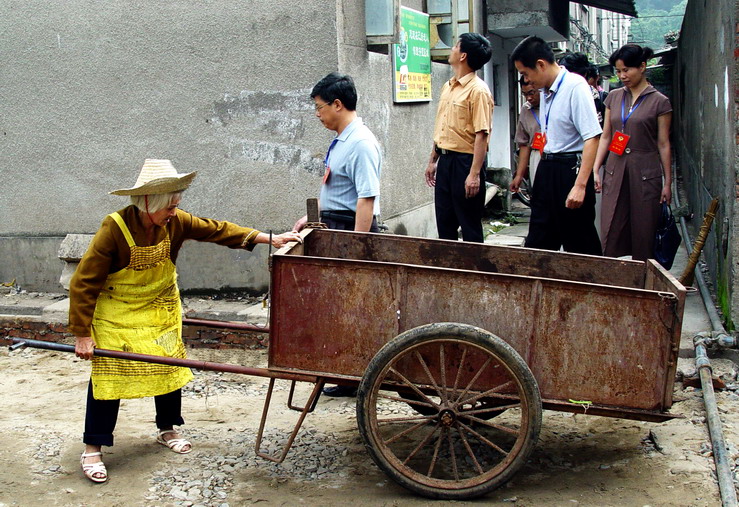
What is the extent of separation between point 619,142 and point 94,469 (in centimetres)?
421

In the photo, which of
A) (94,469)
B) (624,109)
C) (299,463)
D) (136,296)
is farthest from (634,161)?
(94,469)

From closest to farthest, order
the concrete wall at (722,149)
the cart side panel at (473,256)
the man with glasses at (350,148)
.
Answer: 1. the cart side panel at (473,256)
2. the man with glasses at (350,148)
3. the concrete wall at (722,149)

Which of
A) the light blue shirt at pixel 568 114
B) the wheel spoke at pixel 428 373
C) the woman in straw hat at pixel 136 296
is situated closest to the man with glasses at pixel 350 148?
the woman in straw hat at pixel 136 296

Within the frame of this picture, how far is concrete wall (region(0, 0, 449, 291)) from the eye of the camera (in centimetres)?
679

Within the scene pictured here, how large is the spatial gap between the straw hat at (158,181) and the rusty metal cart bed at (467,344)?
2.11ft

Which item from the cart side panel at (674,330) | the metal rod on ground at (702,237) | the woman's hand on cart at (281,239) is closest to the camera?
the cart side panel at (674,330)

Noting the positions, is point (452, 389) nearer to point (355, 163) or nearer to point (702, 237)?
point (355, 163)

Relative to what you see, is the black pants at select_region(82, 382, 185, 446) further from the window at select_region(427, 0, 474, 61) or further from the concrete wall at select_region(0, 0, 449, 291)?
the window at select_region(427, 0, 474, 61)

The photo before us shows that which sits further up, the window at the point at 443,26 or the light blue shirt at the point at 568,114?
the window at the point at 443,26

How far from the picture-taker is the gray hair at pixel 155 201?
399cm

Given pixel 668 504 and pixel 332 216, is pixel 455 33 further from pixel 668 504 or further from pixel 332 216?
pixel 668 504

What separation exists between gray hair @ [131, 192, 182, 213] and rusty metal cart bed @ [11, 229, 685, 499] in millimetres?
650

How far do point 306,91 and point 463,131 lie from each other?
1421 millimetres

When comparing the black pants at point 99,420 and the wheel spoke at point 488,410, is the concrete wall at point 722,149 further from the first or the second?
the black pants at point 99,420
